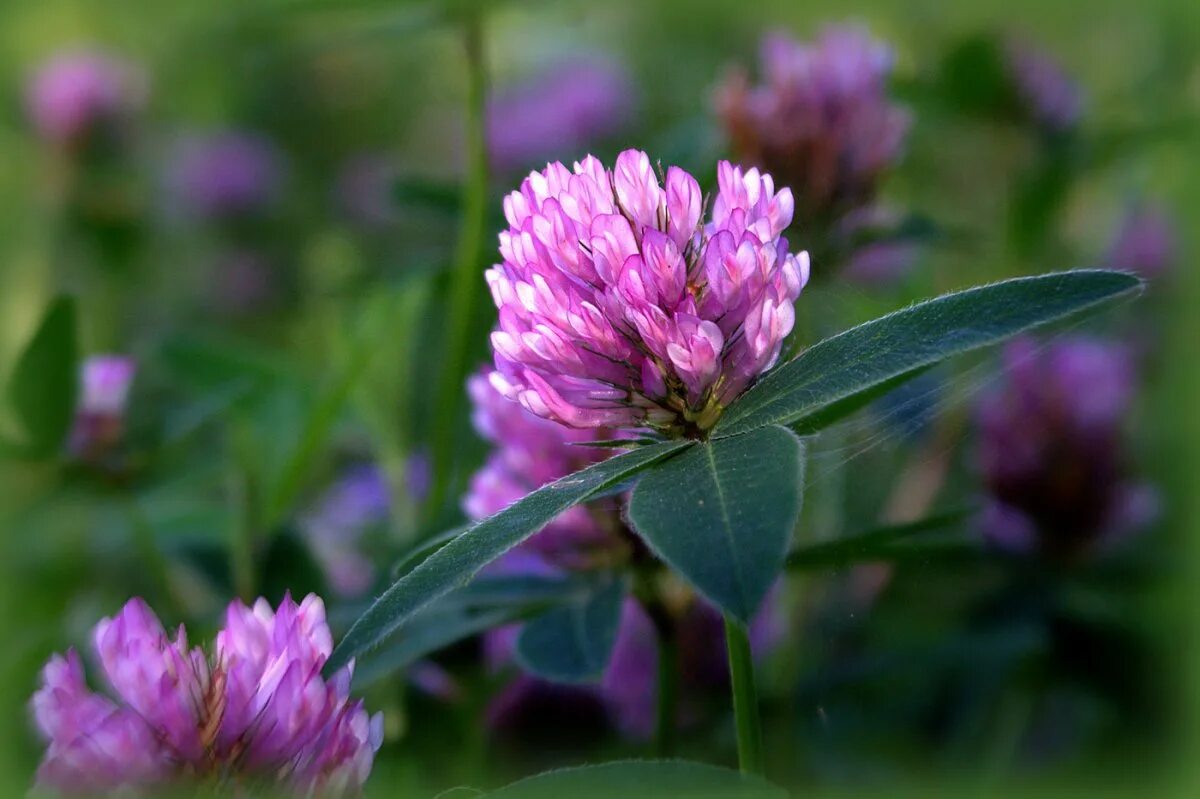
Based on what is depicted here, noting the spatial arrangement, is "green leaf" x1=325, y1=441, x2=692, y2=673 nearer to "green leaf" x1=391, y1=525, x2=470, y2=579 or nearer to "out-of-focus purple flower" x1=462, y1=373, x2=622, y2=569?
"green leaf" x1=391, y1=525, x2=470, y2=579

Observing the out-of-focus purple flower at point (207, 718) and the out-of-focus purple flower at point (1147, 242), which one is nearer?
the out-of-focus purple flower at point (207, 718)

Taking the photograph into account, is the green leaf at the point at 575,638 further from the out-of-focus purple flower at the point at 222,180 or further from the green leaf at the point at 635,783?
the out-of-focus purple flower at the point at 222,180

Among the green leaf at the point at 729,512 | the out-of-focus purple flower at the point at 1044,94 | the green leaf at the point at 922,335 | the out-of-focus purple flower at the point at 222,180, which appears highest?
the green leaf at the point at 922,335

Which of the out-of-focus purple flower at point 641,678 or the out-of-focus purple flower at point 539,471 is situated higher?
the out-of-focus purple flower at point 539,471

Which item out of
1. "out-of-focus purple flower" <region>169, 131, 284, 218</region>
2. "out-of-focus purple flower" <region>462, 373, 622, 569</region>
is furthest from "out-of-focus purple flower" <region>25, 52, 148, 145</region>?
"out-of-focus purple flower" <region>462, 373, 622, 569</region>

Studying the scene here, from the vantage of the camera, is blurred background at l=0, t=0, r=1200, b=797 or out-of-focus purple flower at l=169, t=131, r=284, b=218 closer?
blurred background at l=0, t=0, r=1200, b=797

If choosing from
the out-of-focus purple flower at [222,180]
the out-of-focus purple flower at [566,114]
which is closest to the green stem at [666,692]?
the out-of-focus purple flower at [566,114]

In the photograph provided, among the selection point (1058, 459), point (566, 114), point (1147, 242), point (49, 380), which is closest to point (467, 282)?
point (49, 380)
